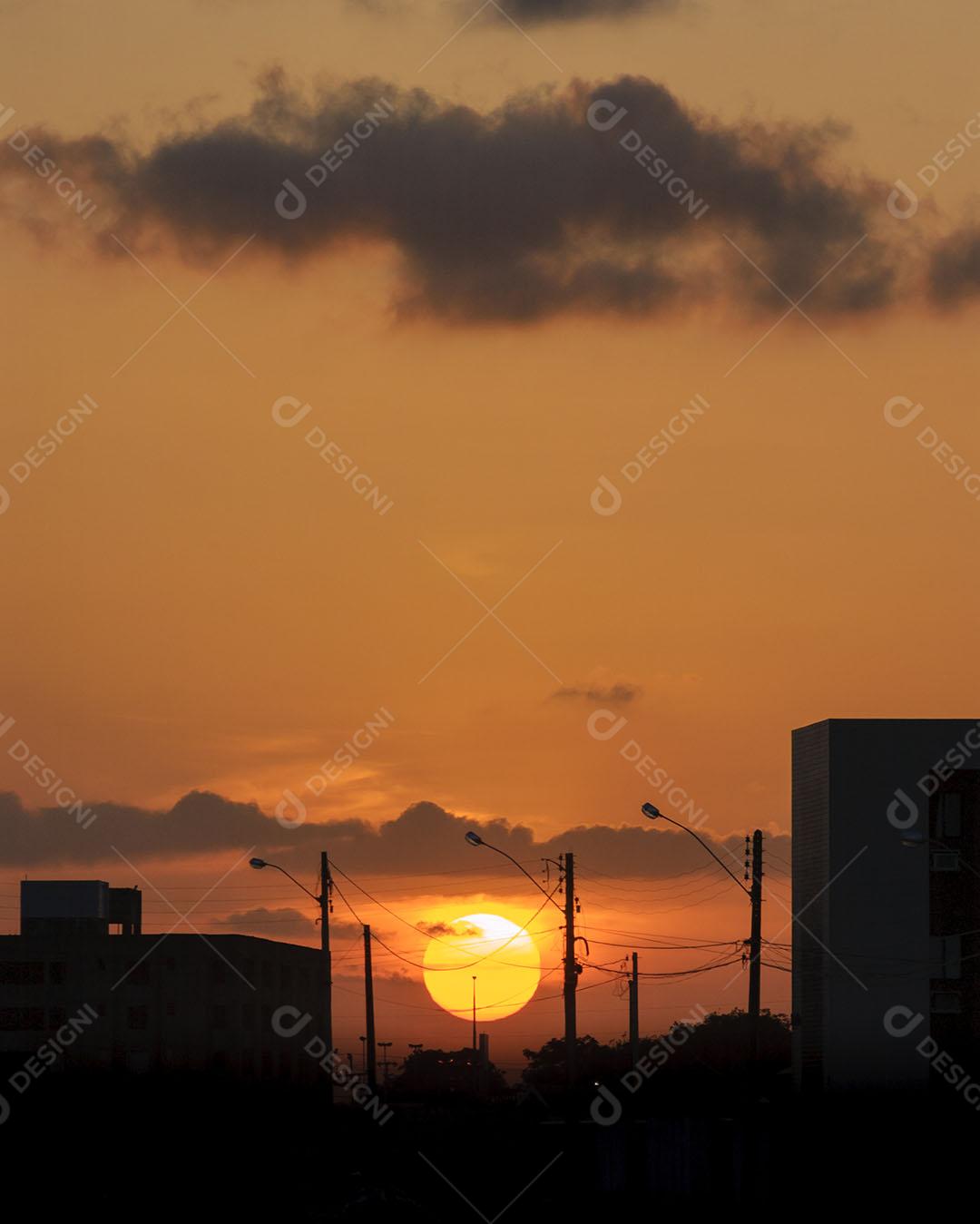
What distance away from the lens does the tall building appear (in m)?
78.3

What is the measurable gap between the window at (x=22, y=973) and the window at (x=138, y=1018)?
7.59 meters

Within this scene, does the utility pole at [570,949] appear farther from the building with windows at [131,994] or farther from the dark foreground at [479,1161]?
the building with windows at [131,994]

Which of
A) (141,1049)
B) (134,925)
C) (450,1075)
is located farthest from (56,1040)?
(450,1075)

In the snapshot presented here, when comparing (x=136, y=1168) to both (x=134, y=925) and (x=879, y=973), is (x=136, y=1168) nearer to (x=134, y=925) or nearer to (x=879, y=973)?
(x=879, y=973)

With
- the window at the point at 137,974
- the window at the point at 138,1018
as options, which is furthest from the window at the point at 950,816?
the window at the point at 138,1018

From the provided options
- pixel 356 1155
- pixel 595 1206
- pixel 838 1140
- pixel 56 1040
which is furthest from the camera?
pixel 56 1040

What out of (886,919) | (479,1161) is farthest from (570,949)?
(886,919)

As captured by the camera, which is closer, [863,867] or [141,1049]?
[863,867]

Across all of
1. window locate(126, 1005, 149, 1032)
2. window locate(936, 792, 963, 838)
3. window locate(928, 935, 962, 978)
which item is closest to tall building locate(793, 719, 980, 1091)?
window locate(928, 935, 962, 978)

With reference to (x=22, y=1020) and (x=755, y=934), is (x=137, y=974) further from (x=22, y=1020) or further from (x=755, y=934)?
(x=755, y=934)

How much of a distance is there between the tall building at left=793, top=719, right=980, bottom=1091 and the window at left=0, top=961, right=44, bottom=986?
82.0m

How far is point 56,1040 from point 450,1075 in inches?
1350

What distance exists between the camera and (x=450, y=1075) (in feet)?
520

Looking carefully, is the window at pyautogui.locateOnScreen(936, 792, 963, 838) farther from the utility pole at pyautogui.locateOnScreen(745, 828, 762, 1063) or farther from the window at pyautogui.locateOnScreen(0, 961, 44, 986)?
the window at pyautogui.locateOnScreen(0, 961, 44, 986)
